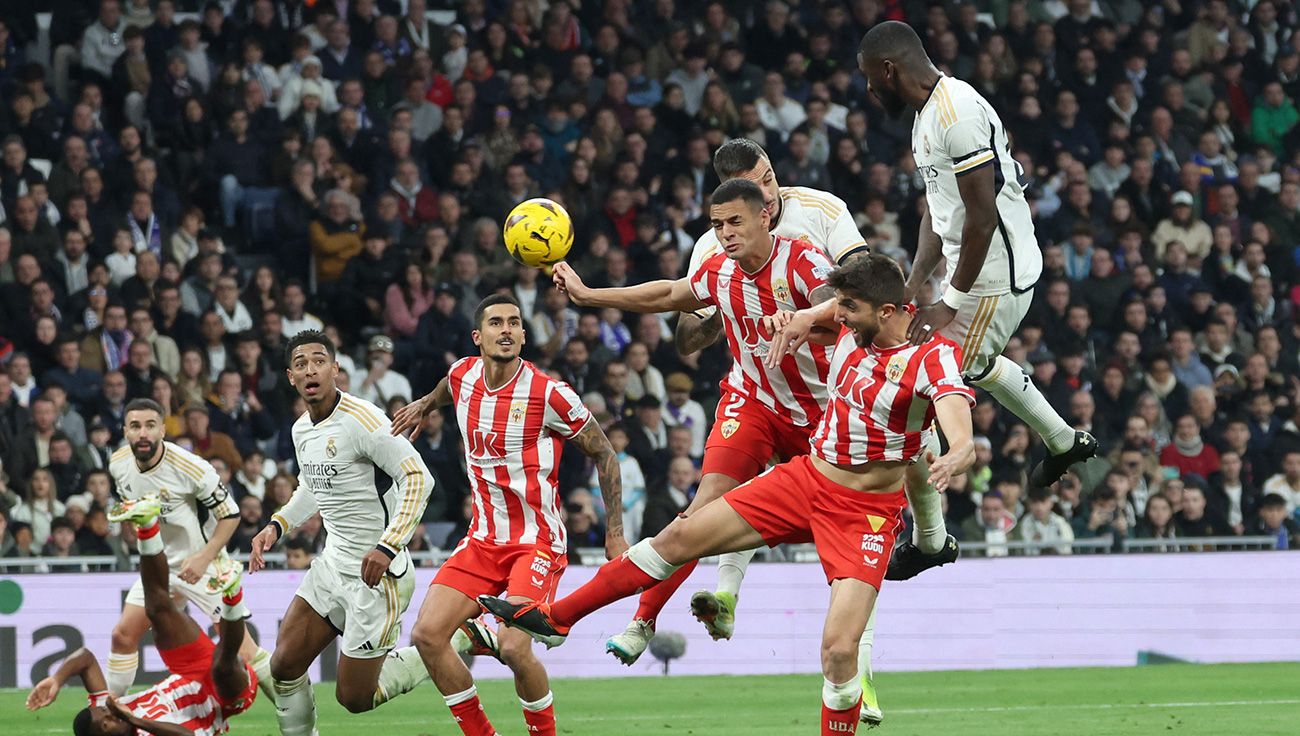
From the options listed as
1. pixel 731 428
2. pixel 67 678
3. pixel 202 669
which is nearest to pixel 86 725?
pixel 67 678

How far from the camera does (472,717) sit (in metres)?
10.1

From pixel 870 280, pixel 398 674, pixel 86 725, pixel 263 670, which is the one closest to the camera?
pixel 870 280

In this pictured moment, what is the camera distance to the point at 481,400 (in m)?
10.7

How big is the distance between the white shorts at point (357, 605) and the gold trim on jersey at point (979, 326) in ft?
11.6

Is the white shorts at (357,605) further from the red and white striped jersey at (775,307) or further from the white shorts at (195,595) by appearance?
the red and white striped jersey at (775,307)

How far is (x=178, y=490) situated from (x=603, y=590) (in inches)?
188

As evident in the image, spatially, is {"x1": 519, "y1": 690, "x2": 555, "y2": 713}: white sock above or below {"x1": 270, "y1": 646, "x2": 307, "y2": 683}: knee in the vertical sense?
below

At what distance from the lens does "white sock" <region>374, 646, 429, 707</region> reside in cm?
1091

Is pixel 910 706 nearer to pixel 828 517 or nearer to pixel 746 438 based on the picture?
pixel 746 438

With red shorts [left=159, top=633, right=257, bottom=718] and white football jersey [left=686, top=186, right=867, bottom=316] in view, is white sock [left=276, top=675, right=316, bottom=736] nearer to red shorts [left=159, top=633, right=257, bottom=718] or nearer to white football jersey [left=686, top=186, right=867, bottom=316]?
red shorts [left=159, top=633, right=257, bottom=718]

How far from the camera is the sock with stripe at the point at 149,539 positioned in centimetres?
996

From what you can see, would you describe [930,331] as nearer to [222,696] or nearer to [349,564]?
[349,564]

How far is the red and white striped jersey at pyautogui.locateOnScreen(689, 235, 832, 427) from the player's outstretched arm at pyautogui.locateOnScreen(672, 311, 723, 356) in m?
0.22

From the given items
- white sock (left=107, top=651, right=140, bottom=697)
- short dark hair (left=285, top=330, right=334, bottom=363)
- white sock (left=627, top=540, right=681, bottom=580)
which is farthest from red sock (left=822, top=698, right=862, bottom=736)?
white sock (left=107, top=651, right=140, bottom=697)
